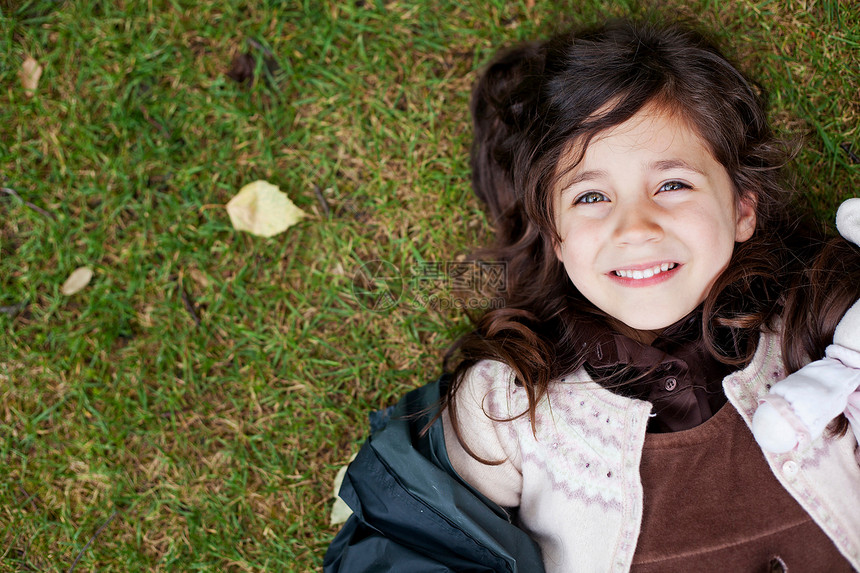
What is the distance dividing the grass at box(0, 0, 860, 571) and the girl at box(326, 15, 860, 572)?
0.49 metres

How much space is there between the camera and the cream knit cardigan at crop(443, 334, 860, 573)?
1.80 metres

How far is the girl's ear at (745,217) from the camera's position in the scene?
1963 mm

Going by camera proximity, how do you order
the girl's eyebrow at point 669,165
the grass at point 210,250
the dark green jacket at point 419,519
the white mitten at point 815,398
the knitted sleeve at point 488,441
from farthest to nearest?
1. the grass at point 210,250
2. the knitted sleeve at point 488,441
3. the dark green jacket at point 419,519
4. the girl's eyebrow at point 669,165
5. the white mitten at point 815,398

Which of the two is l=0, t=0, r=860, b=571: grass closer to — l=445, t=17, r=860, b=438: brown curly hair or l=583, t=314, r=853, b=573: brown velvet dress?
l=445, t=17, r=860, b=438: brown curly hair

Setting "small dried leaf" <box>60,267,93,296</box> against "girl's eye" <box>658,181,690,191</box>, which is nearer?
"girl's eye" <box>658,181,690,191</box>

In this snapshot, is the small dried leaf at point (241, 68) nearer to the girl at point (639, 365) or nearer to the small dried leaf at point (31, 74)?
the small dried leaf at point (31, 74)

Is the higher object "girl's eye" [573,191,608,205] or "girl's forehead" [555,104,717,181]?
"girl's forehead" [555,104,717,181]

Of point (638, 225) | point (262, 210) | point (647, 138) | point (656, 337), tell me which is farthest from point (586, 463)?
point (262, 210)

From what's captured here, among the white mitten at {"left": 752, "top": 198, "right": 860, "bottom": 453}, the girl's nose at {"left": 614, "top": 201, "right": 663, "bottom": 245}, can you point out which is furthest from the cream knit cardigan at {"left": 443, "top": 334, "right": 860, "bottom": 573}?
the girl's nose at {"left": 614, "top": 201, "right": 663, "bottom": 245}

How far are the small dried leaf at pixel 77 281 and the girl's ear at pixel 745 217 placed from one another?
2.34 meters

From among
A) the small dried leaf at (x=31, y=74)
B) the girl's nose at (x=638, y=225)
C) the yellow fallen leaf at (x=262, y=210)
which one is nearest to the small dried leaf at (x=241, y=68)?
the yellow fallen leaf at (x=262, y=210)

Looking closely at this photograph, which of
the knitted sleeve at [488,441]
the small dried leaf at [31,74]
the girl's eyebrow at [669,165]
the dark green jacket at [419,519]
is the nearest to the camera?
the girl's eyebrow at [669,165]

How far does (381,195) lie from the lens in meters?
2.54

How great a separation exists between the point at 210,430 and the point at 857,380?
2.14m
